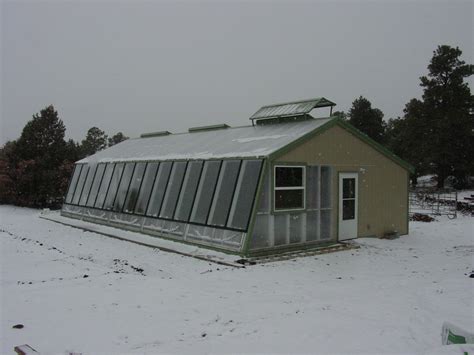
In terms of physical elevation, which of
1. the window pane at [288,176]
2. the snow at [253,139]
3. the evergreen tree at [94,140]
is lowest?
the window pane at [288,176]

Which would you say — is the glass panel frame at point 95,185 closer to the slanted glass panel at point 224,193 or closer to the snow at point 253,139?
the snow at point 253,139

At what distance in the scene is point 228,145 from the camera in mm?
12547

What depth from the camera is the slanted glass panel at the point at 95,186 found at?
1689cm

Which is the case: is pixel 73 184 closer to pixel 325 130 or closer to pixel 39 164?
pixel 39 164

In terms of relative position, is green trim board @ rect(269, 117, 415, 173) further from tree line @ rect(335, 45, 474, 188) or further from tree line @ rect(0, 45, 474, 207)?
tree line @ rect(335, 45, 474, 188)

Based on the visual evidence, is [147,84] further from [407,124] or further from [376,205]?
[376,205]

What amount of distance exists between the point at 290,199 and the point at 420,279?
3.62 meters

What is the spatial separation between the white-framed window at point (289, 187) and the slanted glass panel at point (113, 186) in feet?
24.9

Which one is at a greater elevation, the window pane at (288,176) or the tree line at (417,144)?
the tree line at (417,144)

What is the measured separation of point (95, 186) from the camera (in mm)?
17125

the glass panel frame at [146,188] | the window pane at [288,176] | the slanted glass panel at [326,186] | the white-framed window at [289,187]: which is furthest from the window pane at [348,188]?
the glass panel frame at [146,188]

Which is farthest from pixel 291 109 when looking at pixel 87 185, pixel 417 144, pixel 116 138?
pixel 116 138

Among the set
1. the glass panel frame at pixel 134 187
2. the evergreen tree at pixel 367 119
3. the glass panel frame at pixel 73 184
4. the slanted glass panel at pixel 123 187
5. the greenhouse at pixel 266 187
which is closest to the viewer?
the greenhouse at pixel 266 187

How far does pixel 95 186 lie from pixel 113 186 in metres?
1.65
